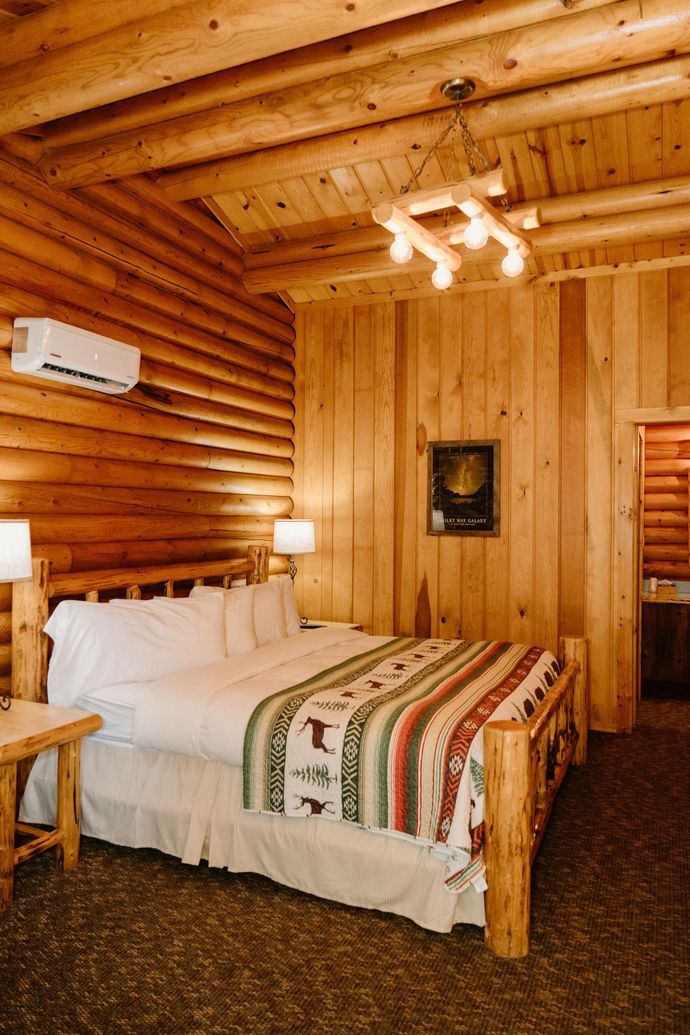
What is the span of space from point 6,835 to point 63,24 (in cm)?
326

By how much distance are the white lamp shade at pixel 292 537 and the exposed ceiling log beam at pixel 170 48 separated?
3183 millimetres

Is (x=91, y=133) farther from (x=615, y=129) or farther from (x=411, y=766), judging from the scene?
(x=411, y=766)

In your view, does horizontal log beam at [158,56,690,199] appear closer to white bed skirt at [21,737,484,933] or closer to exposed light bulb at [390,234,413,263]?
exposed light bulb at [390,234,413,263]

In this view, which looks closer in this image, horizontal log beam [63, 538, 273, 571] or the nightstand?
horizontal log beam [63, 538, 273, 571]

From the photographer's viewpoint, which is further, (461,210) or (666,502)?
(666,502)

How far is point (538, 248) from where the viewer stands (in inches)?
187

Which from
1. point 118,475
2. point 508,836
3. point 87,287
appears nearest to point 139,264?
point 87,287

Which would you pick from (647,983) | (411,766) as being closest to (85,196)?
(411,766)

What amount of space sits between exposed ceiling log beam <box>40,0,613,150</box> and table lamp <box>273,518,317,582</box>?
290 cm

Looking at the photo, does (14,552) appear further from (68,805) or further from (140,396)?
(140,396)

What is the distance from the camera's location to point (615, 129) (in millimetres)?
4086

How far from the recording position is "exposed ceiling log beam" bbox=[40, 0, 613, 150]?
8.71 ft

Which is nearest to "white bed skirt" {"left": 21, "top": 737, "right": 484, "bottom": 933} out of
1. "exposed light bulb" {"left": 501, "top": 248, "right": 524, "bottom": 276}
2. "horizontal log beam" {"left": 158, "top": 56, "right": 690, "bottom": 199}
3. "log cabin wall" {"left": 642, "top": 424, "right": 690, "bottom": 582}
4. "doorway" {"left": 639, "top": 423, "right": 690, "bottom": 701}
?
"exposed light bulb" {"left": 501, "top": 248, "right": 524, "bottom": 276}

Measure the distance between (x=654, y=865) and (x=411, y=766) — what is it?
139 cm
